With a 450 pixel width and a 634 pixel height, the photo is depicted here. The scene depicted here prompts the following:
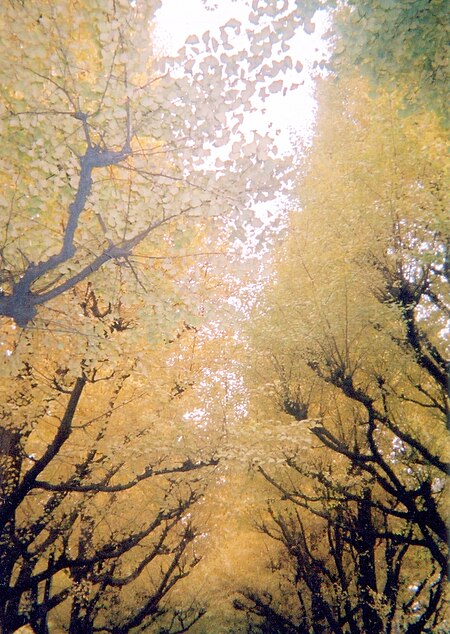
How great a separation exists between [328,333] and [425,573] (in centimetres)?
1464

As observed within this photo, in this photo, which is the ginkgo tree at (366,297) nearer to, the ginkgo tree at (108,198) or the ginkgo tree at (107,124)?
the ginkgo tree at (108,198)

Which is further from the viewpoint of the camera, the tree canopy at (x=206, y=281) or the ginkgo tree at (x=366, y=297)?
the ginkgo tree at (x=366, y=297)

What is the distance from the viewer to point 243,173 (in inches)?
228

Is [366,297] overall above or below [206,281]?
below

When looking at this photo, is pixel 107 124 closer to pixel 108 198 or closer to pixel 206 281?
pixel 108 198

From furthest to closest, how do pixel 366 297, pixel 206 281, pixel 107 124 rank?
pixel 206 281 → pixel 366 297 → pixel 107 124

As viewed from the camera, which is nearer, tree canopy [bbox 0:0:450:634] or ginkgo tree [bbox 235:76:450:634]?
tree canopy [bbox 0:0:450:634]

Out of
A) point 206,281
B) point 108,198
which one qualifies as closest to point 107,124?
point 108,198

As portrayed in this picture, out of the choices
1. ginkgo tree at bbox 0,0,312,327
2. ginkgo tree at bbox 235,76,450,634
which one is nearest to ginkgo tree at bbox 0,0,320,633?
ginkgo tree at bbox 0,0,312,327

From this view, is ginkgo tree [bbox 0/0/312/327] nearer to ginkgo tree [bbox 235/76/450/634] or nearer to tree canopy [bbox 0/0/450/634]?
tree canopy [bbox 0/0/450/634]

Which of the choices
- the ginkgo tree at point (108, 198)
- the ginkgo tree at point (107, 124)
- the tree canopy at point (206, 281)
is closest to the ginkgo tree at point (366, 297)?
the tree canopy at point (206, 281)

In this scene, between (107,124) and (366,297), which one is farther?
(366,297)

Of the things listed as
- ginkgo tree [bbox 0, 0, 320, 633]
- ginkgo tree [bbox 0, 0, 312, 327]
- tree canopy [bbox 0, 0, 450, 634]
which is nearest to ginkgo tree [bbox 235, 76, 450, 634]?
A: tree canopy [bbox 0, 0, 450, 634]

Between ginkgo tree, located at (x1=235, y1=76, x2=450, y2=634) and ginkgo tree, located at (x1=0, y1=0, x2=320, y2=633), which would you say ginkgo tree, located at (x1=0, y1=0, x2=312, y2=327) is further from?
ginkgo tree, located at (x1=235, y1=76, x2=450, y2=634)
